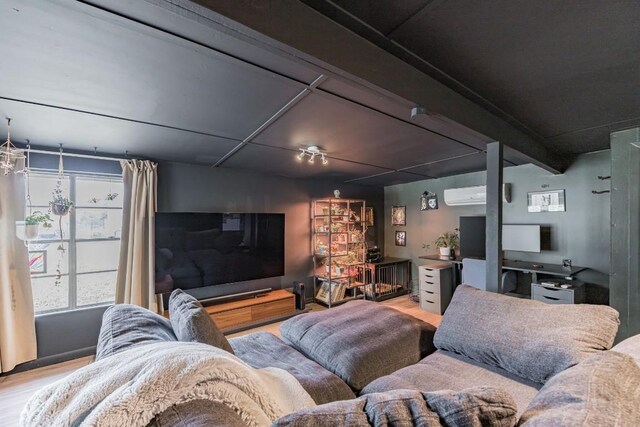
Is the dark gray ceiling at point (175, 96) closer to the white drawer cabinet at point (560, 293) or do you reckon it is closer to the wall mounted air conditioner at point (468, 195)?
the wall mounted air conditioner at point (468, 195)

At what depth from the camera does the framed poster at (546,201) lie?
3.27 m

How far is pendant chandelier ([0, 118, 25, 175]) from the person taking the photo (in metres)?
2.19

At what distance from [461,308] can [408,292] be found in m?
3.47

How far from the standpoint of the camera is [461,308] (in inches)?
65.4

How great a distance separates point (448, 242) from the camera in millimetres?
4344

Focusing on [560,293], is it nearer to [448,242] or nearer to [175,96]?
[448,242]

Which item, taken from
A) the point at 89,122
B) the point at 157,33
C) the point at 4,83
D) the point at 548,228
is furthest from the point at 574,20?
the point at 548,228

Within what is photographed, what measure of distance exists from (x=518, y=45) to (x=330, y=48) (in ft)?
2.91

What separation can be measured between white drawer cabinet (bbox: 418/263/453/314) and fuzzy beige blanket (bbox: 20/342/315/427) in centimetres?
360

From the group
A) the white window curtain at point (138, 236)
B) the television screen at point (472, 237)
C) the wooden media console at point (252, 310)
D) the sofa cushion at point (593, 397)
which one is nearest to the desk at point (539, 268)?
the television screen at point (472, 237)

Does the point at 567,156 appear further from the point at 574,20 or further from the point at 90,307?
the point at 90,307

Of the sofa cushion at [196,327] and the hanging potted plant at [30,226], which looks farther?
the hanging potted plant at [30,226]

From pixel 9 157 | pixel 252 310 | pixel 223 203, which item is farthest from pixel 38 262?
pixel 252 310

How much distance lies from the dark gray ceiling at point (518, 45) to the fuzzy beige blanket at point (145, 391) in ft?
4.25
